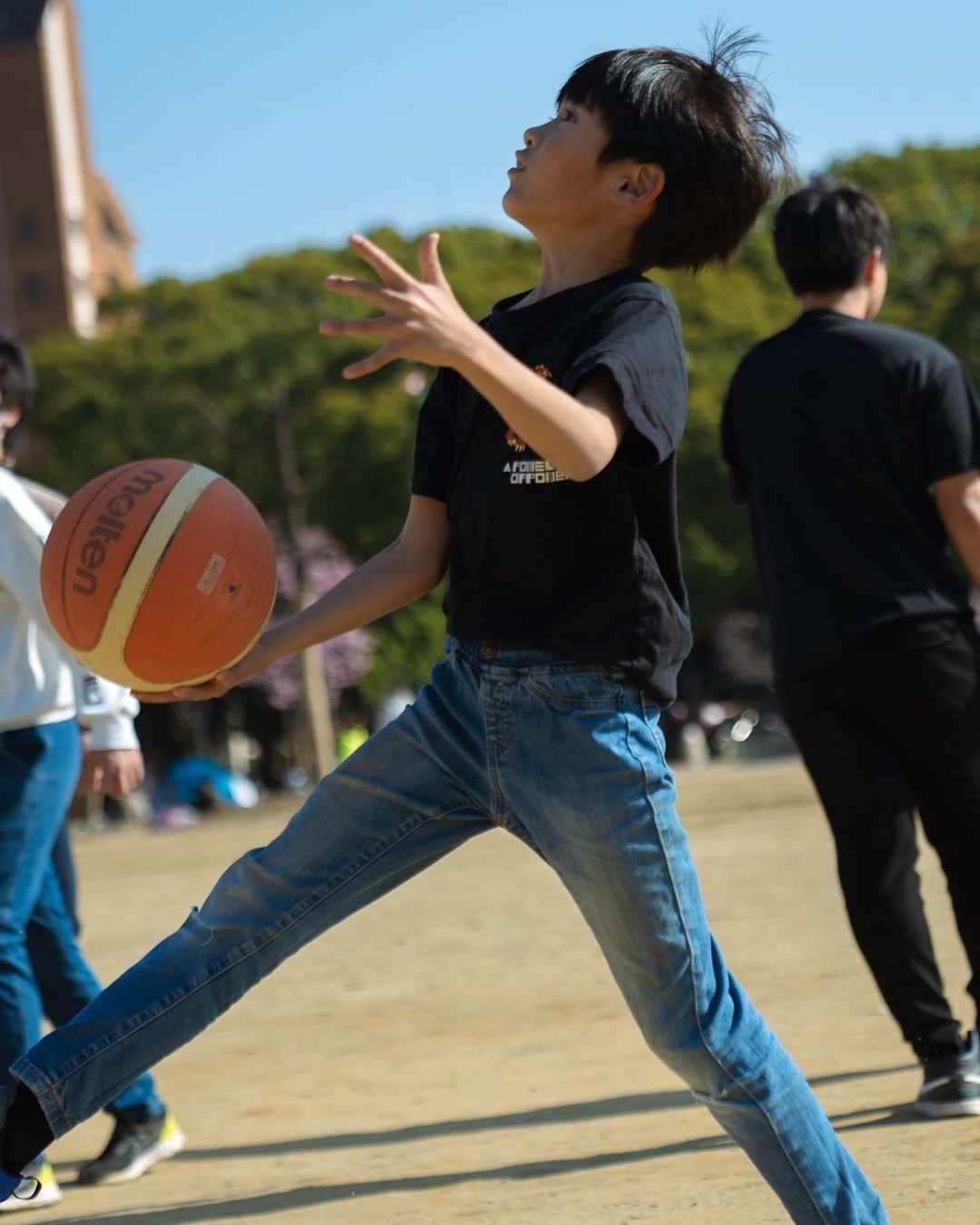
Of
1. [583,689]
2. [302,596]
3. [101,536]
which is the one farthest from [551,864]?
[302,596]

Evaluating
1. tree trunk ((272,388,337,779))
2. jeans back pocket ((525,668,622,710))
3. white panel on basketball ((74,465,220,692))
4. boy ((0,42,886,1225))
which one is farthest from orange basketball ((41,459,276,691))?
tree trunk ((272,388,337,779))

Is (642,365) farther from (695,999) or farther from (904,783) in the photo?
(904,783)

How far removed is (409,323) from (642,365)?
19.0 inches

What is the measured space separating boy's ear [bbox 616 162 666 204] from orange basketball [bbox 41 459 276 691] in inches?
37.0

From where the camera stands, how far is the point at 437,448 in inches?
149

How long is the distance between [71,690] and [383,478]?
4866 centimetres

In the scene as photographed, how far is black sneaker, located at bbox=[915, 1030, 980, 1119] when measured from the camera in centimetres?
503

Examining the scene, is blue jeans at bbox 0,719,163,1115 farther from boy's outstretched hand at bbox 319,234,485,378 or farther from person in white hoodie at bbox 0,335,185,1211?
boy's outstretched hand at bbox 319,234,485,378

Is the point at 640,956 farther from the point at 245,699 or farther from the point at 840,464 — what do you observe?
the point at 245,699

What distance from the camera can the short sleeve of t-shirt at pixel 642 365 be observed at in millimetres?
3195

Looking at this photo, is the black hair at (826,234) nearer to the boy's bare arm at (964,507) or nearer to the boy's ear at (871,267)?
the boy's ear at (871,267)

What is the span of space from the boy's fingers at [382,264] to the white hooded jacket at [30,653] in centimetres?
212

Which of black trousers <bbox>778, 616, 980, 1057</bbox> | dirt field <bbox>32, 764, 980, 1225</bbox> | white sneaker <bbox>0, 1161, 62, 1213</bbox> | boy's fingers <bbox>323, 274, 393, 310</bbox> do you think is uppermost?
boy's fingers <bbox>323, 274, 393, 310</bbox>

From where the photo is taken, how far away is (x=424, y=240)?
9.87ft
